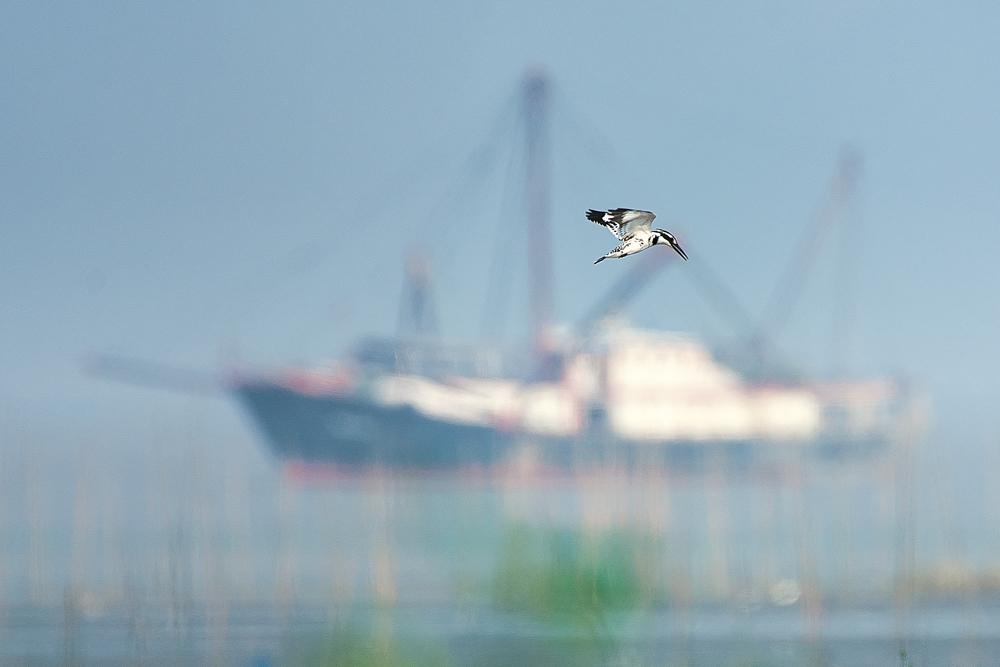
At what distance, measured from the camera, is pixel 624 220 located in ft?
24.7

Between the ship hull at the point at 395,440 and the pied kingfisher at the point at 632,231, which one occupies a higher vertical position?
the pied kingfisher at the point at 632,231

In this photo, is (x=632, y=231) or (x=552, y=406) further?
(x=552, y=406)

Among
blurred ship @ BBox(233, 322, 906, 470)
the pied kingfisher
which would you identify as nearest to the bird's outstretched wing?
the pied kingfisher

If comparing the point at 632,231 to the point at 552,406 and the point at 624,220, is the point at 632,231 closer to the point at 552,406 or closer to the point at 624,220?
the point at 624,220

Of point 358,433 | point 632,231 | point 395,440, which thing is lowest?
point 395,440

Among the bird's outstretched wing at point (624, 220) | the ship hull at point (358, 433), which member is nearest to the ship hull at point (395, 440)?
the ship hull at point (358, 433)

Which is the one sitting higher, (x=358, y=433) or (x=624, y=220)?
(x=624, y=220)

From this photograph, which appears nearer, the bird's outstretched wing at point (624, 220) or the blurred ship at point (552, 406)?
the bird's outstretched wing at point (624, 220)

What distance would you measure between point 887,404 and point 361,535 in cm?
5037

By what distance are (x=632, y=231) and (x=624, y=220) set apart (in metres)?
0.10

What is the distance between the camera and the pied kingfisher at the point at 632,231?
7.26 meters

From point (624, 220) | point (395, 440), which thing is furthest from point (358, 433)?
point (624, 220)

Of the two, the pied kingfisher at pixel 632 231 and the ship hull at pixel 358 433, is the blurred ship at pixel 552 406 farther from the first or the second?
the pied kingfisher at pixel 632 231

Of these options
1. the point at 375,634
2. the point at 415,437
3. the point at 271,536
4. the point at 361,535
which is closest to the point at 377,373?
the point at 415,437
